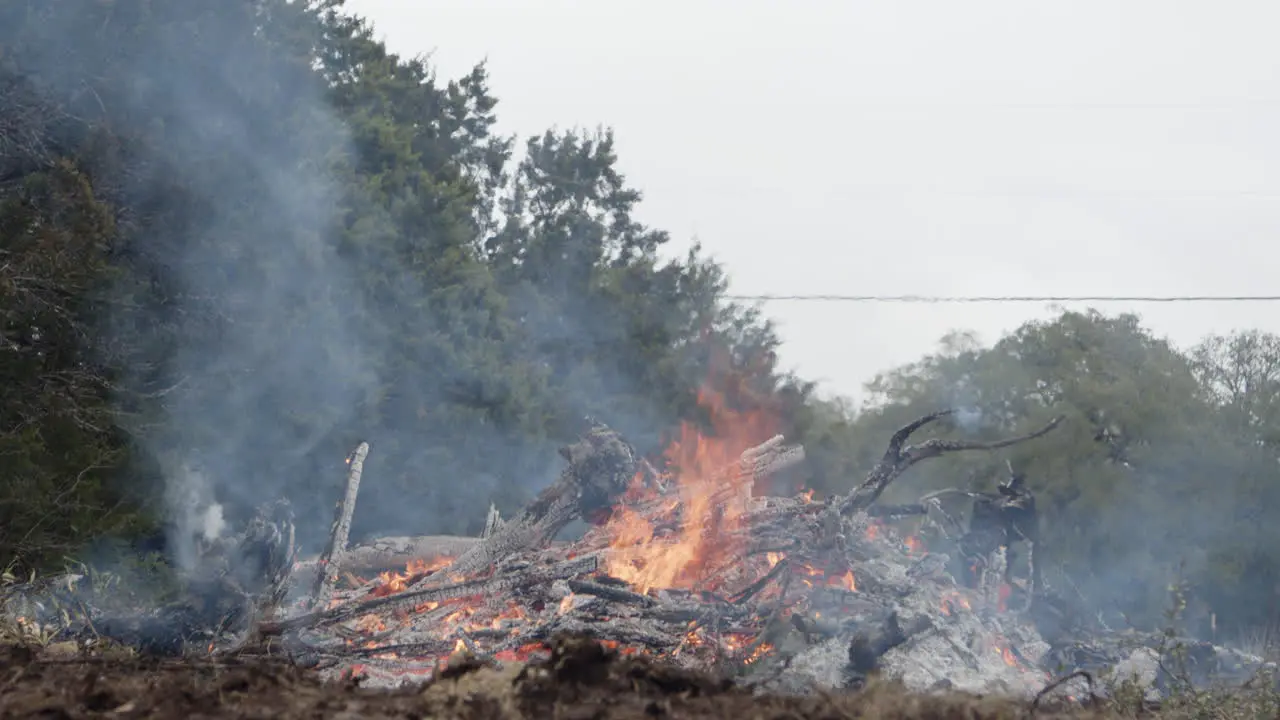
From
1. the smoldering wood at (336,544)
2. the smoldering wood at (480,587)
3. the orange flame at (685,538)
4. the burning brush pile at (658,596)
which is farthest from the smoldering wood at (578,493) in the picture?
the smoldering wood at (480,587)

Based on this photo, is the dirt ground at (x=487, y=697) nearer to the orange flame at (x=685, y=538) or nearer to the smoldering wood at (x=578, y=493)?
the orange flame at (x=685, y=538)

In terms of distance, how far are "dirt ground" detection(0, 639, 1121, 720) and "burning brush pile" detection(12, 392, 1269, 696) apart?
2.36m

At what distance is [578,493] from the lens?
38.5 feet

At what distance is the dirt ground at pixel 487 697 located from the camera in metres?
4.07

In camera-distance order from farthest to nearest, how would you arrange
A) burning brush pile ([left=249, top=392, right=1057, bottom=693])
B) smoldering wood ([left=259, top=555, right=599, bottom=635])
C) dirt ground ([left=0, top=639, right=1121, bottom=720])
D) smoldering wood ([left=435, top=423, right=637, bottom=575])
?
smoldering wood ([left=435, top=423, right=637, bottom=575])
smoldering wood ([left=259, top=555, right=599, bottom=635])
burning brush pile ([left=249, top=392, right=1057, bottom=693])
dirt ground ([left=0, top=639, right=1121, bottom=720])

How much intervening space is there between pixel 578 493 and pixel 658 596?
2.45m

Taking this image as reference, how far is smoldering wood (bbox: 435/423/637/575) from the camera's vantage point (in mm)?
11367

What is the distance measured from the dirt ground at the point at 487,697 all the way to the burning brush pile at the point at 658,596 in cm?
236

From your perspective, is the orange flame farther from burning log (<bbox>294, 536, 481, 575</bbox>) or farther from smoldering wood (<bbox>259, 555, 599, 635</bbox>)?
burning log (<bbox>294, 536, 481, 575</bbox>)

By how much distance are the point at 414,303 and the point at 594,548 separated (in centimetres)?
1137

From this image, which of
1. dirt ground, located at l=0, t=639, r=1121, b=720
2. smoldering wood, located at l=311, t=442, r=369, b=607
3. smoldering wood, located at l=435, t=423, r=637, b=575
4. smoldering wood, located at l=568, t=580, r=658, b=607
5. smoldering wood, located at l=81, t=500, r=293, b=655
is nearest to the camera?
dirt ground, located at l=0, t=639, r=1121, b=720

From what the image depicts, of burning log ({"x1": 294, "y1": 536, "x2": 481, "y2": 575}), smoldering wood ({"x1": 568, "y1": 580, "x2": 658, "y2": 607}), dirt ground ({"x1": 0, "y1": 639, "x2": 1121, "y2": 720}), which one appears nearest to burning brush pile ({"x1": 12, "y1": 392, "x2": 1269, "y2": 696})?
smoldering wood ({"x1": 568, "y1": 580, "x2": 658, "y2": 607})

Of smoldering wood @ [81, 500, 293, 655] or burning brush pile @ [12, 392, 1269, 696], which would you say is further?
smoldering wood @ [81, 500, 293, 655]

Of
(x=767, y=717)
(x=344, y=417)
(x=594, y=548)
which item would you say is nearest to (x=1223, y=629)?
(x=344, y=417)
